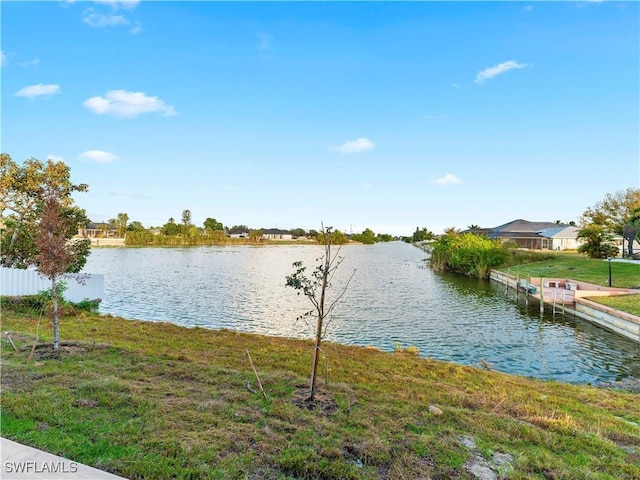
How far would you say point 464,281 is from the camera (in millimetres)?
34438

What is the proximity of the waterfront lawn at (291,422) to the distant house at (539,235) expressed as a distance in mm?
48861

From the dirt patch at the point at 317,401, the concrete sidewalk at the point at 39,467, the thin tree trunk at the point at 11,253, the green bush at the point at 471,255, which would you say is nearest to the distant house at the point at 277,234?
the green bush at the point at 471,255

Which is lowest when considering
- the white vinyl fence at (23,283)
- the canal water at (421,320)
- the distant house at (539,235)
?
the canal water at (421,320)

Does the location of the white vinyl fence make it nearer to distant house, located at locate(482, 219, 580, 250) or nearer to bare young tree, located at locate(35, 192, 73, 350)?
bare young tree, located at locate(35, 192, 73, 350)

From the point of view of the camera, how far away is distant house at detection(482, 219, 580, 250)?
2210 inches

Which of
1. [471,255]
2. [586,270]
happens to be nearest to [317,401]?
[586,270]

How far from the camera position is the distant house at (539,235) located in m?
56.1

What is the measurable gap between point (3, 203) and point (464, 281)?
106ft

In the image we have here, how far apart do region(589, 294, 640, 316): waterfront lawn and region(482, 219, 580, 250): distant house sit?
33258 millimetres

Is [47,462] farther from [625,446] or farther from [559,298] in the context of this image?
[559,298]

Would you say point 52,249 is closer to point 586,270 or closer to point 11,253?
point 11,253

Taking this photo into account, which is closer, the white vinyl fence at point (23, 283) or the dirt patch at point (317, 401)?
the dirt patch at point (317, 401)

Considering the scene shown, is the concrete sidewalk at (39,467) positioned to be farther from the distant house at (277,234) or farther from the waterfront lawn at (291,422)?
the distant house at (277,234)

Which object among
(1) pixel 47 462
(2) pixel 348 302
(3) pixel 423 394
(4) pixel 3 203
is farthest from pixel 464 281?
(1) pixel 47 462
